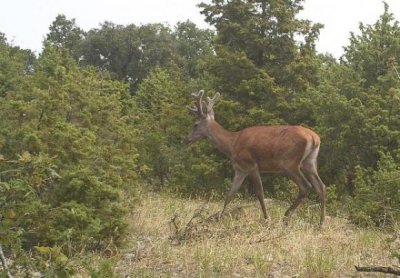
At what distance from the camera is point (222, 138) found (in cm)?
1165

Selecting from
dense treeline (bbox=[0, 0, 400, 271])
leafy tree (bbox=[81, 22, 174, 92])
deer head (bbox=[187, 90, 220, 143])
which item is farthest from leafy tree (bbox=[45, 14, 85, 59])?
deer head (bbox=[187, 90, 220, 143])

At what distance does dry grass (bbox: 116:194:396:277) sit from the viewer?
6.20 metres

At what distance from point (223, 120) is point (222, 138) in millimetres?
3551

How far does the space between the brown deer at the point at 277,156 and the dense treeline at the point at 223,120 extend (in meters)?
0.99

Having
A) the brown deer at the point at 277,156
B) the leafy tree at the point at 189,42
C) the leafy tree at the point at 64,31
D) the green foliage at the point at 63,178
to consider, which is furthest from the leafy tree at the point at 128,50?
the green foliage at the point at 63,178

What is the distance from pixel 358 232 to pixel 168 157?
8.77 meters

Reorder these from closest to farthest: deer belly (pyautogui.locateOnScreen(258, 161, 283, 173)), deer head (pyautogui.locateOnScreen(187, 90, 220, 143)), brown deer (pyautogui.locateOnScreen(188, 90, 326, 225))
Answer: brown deer (pyautogui.locateOnScreen(188, 90, 326, 225)), deer belly (pyautogui.locateOnScreen(258, 161, 283, 173)), deer head (pyautogui.locateOnScreen(187, 90, 220, 143))

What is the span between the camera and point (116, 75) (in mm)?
39906

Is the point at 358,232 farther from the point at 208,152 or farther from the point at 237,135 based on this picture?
the point at 208,152

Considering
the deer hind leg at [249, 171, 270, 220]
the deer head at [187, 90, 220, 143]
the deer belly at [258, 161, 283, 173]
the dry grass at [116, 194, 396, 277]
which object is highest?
the deer head at [187, 90, 220, 143]

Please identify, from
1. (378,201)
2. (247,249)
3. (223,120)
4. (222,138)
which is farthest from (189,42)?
(247,249)

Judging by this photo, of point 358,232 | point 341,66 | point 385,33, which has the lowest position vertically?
point 358,232

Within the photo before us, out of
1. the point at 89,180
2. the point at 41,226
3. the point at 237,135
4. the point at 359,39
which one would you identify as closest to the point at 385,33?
the point at 359,39

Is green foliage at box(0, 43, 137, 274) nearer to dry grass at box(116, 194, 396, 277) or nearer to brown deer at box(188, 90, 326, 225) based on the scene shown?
dry grass at box(116, 194, 396, 277)
